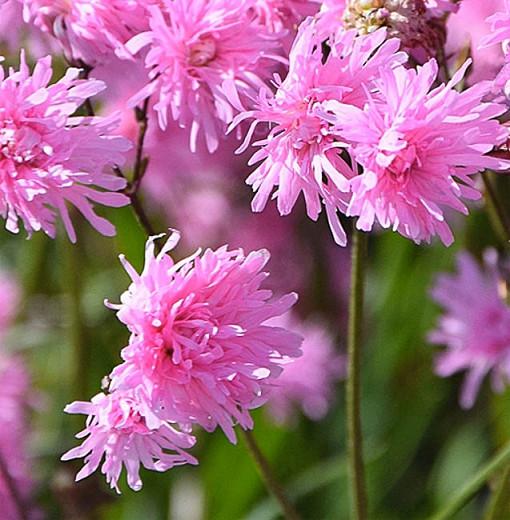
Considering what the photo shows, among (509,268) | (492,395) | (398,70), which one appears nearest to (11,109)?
(398,70)

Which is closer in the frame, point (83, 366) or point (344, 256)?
point (83, 366)

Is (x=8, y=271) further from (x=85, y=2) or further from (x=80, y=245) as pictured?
(x=85, y=2)

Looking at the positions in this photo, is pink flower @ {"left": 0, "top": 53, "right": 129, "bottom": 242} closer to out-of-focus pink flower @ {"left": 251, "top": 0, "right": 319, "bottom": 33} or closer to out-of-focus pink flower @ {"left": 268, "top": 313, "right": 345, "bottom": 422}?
out-of-focus pink flower @ {"left": 251, "top": 0, "right": 319, "bottom": 33}

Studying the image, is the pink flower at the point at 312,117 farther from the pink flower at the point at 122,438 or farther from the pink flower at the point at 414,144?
the pink flower at the point at 122,438

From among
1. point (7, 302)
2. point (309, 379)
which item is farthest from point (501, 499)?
point (7, 302)

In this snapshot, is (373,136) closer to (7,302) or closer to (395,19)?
(395,19)

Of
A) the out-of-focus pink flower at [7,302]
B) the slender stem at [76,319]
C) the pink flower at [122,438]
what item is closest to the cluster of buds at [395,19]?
the pink flower at [122,438]
